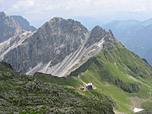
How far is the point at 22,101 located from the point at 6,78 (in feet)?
150

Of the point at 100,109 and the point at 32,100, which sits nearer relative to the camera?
the point at 32,100

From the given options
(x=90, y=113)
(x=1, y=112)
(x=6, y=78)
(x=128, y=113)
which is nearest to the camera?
(x=1, y=112)

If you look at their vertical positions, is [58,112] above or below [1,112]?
above

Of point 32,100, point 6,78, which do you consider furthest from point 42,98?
point 6,78

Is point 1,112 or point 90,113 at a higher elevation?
point 90,113

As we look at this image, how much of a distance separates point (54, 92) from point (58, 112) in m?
44.0

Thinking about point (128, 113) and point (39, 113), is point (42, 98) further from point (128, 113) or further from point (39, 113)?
point (128, 113)

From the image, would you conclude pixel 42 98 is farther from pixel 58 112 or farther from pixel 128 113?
pixel 128 113

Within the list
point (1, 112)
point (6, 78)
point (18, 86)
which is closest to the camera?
point (1, 112)

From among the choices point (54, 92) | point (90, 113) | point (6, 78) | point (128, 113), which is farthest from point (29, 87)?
point (128, 113)

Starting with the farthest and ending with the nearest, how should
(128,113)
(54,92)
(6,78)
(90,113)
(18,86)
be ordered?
1. (128,113)
2. (6,78)
3. (54,92)
4. (18,86)
5. (90,113)

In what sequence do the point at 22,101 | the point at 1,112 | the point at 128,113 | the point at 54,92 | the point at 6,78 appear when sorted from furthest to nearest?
the point at 128,113 < the point at 6,78 < the point at 54,92 < the point at 22,101 < the point at 1,112

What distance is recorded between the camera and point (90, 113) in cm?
9200

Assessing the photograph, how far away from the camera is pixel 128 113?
7805 inches
